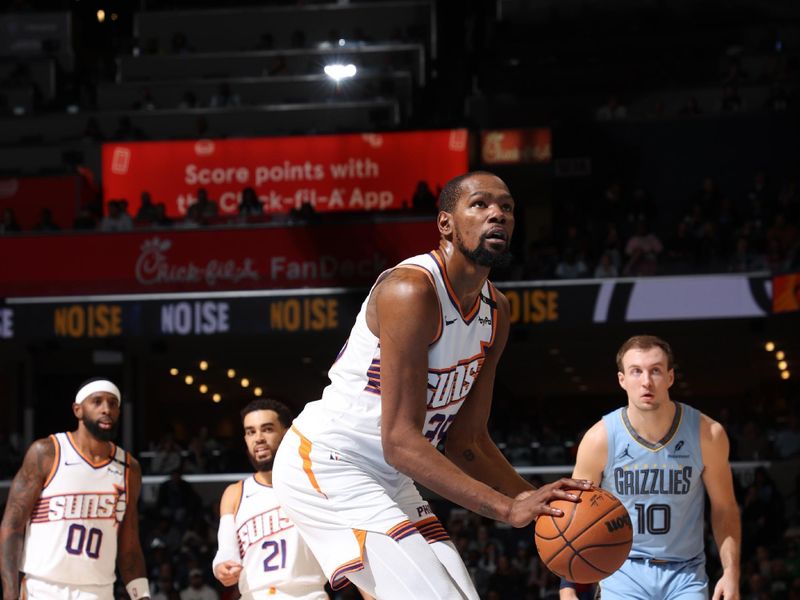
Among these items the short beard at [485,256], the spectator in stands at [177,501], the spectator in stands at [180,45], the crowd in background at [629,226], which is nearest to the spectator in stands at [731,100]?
the crowd in background at [629,226]

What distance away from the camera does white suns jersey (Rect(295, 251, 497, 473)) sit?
4.18m

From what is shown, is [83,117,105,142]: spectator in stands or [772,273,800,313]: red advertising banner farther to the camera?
[83,117,105,142]: spectator in stands

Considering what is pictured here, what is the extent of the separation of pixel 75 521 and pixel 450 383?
3.79 meters

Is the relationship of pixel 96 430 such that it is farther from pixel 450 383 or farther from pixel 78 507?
pixel 450 383

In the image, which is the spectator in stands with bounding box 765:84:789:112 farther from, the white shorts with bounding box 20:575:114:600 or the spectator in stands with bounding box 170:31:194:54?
the white shorts with bounding box 20:575:114:600

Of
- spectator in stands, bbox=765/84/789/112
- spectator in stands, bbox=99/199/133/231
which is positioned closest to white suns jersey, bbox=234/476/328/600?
spectator in stands, bbox=99/199/133/231

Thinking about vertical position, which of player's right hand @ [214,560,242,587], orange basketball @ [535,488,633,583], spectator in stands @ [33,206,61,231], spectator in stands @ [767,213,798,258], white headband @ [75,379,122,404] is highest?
spectator in stands @ [33,206,61,231]

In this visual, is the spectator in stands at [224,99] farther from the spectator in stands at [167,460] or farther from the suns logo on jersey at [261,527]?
the suns logo on jersey at [261,527]

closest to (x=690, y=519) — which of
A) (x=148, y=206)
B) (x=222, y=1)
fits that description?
(x=148, y=206)

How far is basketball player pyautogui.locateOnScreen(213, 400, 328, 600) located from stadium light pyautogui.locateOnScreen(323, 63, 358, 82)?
18.1 meters

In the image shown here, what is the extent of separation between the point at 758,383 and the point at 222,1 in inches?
578

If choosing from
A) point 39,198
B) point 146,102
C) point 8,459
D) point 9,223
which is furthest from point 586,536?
point 146,102

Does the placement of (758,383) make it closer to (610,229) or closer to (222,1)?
(610,229)

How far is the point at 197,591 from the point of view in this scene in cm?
1301
